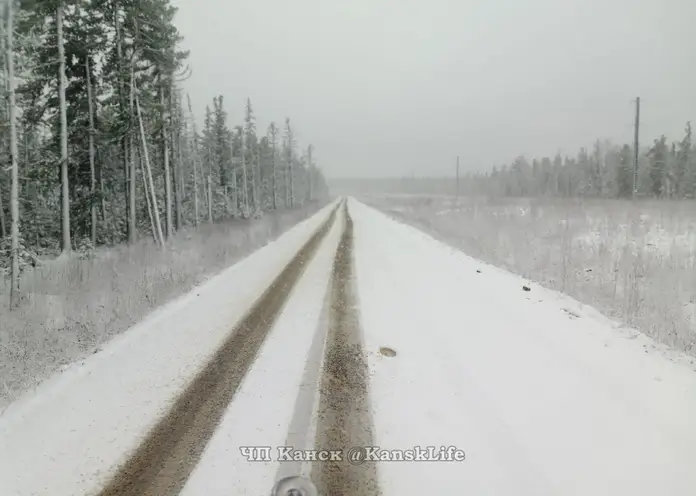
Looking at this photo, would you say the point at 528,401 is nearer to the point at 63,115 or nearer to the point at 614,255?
the point at 614,255

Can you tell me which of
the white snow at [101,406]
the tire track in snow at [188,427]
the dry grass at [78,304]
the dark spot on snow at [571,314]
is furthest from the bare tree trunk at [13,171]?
the dark spot on snow at [571,314]

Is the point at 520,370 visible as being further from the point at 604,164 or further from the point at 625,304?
the point at 604,164

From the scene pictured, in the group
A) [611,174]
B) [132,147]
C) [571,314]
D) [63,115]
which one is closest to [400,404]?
[571,314]

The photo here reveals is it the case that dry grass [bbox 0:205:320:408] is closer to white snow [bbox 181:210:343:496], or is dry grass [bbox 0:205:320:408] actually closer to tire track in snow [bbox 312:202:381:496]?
white snow [bbox 181:210:343:496]

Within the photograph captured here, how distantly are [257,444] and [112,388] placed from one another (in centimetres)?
221

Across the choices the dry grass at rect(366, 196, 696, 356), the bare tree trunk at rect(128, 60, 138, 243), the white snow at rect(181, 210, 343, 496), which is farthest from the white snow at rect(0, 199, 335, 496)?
the bare tree trunk at rect(128, 60, 138, 243)

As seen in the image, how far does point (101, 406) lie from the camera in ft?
12.7

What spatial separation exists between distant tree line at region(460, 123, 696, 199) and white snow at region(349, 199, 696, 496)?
98.6 feet

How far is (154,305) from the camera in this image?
770cm

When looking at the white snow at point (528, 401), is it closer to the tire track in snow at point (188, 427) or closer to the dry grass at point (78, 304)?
the tire track in snow at point (188, 427)

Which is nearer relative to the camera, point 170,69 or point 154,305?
point 154,305

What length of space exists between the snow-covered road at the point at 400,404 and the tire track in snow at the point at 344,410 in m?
0.02

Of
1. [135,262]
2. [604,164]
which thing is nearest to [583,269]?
[135,262]

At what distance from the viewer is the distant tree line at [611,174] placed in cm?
6096
